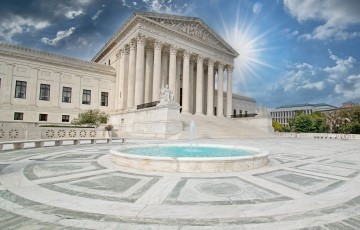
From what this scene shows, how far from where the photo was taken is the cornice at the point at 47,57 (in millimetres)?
32597

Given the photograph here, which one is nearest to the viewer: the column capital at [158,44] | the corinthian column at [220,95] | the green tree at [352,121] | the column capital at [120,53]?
the column capital at [158,44]

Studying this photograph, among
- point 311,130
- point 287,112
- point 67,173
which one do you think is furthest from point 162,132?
point 287,112

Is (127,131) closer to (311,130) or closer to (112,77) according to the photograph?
(112,77)

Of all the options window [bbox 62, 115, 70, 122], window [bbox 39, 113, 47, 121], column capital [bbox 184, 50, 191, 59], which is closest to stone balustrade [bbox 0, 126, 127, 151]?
window [bbox 62, 115, 70, 122]

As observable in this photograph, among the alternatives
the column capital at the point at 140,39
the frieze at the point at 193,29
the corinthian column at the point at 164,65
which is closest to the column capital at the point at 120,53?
the column capital at the point at 140,39

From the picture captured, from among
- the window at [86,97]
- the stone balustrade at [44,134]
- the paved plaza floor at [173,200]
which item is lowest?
the paved plaza floor at [173,200]

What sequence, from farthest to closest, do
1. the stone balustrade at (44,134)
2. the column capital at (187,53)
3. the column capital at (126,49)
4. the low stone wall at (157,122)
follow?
the column capital at (187,53) → the column capital at (126,49) → the low stone wall at (157,122) → the stone balustrade at (44,134)

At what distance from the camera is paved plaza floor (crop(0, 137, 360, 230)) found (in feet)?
11.9

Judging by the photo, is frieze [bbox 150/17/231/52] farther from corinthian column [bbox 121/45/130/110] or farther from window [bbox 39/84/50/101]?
window [bbox 39/84/50/101]

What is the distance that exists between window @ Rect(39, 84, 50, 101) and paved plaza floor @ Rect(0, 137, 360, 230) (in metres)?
32.2

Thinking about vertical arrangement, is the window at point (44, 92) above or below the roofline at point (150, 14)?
below

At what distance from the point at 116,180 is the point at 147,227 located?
2.99 metres

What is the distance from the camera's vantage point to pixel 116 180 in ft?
20.3

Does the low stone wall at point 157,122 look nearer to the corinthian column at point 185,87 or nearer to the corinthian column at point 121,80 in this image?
the corinthian column at point 121,80
